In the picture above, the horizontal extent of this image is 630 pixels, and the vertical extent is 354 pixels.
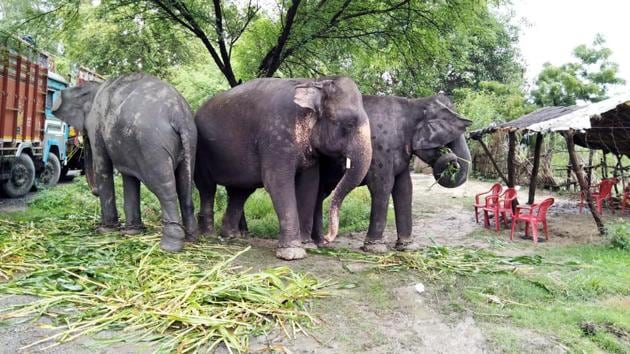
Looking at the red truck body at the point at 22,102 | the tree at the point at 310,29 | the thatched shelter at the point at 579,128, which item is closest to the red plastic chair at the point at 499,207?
the thatched shelter at the point at 579,128

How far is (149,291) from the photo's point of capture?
4.58 m

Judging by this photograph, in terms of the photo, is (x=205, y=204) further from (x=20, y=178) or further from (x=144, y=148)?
(x=20, y=178)

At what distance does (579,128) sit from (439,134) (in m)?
3.21

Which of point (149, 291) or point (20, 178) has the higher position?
point (20, 178)

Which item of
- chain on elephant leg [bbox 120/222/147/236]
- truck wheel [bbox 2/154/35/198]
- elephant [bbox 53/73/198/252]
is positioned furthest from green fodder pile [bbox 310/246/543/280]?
truck wheel [bbox 2/154/35/198]

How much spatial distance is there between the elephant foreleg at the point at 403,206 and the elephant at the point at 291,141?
1.34 m

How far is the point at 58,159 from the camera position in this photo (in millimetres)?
15297

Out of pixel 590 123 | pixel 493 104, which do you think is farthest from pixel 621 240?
pixel 493 104

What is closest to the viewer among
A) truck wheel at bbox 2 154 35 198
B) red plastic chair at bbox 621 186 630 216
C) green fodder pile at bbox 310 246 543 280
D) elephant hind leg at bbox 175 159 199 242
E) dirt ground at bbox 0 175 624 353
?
dirt ground at bbox 0 175 624 353

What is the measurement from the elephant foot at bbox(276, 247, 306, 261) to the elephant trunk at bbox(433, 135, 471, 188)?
259 centimetres

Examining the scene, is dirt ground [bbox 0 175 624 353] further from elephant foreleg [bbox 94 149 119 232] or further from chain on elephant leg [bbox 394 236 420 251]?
elephant foreleg [bbox 94 149 119 232]

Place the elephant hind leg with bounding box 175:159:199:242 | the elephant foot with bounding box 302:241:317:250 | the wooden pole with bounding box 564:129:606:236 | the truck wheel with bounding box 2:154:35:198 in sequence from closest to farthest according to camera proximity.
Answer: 1. the elephant hind leg with bounding box 175:159:199:242
2. the elephant foot with bounding box 302:241:317:250
3. the wooden pole with bounding box 564:129:606:236
4. the truck wheel with bounding box 2:154:35:198

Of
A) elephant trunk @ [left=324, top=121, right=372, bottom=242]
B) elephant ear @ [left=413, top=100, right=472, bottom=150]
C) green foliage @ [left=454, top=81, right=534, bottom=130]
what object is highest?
green foliage @ [left=454, top=81, right=534, bottom=130]

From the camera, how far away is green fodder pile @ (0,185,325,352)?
3.97m
